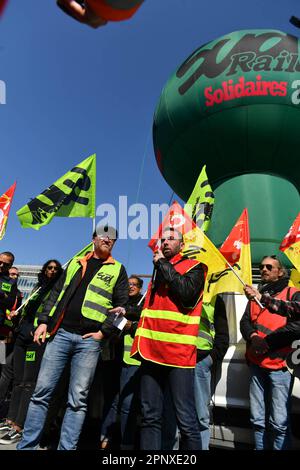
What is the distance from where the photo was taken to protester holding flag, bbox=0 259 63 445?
4.13 meters

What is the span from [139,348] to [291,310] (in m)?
1.38

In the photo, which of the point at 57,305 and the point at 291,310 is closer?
the point at 291,310

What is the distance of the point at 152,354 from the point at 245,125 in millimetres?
7779

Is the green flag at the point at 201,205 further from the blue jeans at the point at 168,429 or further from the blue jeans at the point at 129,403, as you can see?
the blue jeans at the point at 168,429

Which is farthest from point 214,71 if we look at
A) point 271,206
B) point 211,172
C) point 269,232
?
point 269,232

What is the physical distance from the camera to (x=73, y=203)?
17.2 ft

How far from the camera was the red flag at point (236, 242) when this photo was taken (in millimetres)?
4711

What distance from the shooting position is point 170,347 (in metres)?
2.83

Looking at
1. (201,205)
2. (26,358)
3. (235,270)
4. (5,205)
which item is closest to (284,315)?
(235,270)

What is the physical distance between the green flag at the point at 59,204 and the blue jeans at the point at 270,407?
3068mm

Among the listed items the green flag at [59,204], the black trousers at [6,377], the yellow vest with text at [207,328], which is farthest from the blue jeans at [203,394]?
the black trousers at [6,377]

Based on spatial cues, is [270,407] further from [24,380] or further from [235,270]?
[24,380]

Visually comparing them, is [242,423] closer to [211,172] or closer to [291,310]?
[291,310]

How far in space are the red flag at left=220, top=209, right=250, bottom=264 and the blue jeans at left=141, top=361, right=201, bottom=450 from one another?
7.06ft
